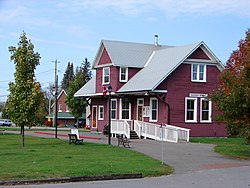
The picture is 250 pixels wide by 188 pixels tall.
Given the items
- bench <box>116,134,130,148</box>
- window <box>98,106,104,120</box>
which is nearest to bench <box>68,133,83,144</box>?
bench <box>116,134,130,148</box>

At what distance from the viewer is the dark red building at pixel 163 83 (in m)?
37.4

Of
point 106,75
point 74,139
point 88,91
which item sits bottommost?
point 74,139

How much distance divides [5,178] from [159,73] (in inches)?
980

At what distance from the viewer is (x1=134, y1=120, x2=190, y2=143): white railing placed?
33.6m

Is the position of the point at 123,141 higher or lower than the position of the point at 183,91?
lower

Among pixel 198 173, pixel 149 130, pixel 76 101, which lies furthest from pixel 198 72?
pixel 76 101

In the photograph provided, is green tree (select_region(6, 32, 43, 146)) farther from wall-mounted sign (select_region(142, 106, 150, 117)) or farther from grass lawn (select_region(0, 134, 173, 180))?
wall-mounted sign (select_region(142, 106, 150, 117))

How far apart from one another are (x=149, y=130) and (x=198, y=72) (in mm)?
6809

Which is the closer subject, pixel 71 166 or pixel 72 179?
pixel 72 179

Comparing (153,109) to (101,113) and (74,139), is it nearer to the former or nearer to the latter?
(101,113)

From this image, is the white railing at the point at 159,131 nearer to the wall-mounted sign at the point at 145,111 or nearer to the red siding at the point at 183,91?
the wall-mounted sign at the point at 145,111

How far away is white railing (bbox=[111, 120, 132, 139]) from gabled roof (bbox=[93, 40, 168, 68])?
208 inches

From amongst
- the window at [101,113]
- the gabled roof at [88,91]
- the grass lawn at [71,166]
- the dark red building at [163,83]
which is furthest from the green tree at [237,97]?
the gabled roof at [88,91]

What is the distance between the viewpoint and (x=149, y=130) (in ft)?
120
